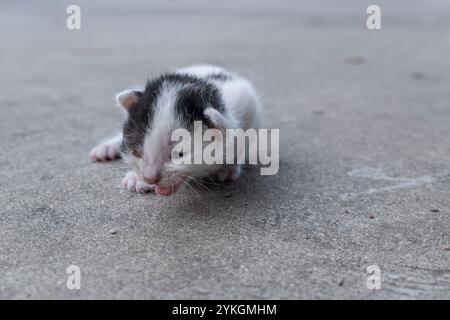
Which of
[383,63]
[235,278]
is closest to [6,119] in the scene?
[235,278]

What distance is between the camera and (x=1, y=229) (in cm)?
257

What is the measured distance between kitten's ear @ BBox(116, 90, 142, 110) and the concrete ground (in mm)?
450

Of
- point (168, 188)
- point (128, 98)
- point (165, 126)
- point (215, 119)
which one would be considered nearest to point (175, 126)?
point (165, 126)

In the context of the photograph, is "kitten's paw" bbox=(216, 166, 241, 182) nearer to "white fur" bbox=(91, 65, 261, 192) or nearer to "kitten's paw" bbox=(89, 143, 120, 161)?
"white fur" bbox=(91, 65, 261, 192)

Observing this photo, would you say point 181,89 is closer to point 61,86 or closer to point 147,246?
point 147,246

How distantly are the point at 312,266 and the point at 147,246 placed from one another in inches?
26.5

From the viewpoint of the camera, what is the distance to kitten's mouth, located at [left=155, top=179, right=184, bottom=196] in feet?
8.89

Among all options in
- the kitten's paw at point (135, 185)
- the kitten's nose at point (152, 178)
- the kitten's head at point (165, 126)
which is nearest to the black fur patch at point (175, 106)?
the kitten's head at point (165, 126)

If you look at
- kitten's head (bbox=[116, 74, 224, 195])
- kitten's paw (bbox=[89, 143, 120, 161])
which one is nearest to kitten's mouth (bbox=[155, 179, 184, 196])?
kitten's head (bbox=[116, 74, 224, 195])

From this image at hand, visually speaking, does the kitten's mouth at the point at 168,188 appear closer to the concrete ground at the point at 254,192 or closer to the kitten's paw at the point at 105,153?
the concrete ground at the point at 254,192

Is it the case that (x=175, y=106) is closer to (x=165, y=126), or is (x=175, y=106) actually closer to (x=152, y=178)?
(x=165, y=126)

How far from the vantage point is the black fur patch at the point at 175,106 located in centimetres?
269

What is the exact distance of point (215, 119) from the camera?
2645 mm

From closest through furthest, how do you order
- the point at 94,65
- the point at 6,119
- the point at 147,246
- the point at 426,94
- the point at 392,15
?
the point at 147,246 → the point at 6,119 → the point at 426,94 → the point at 94,65 → the point at 392,15
